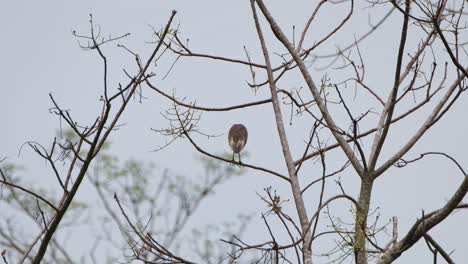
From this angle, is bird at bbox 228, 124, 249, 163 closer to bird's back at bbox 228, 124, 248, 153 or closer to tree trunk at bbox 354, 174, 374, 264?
bird's back at bbox 228, 124, 248, 153

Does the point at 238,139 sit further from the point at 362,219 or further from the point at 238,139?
the point at 362,219

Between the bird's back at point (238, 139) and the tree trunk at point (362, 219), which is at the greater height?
the bird's back at point (238, 139)

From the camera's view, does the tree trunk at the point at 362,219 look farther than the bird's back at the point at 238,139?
No

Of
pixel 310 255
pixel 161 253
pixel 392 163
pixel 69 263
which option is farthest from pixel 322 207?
pixel 69 263

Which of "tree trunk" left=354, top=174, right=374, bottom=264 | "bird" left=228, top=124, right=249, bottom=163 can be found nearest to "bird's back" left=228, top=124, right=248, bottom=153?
"bird" left=228, top=124, right=249, bottom=163

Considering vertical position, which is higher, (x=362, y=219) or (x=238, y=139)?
(x=238, y=139)

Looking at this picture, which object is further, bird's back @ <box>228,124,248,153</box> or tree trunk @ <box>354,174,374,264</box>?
bird's back @ <box>228,124,248,153</box>

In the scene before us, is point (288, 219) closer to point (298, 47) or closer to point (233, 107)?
point (233, 107)

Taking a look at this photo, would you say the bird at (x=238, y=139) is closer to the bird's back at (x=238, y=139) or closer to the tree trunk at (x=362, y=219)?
the bird's back at (x=238, y=139)

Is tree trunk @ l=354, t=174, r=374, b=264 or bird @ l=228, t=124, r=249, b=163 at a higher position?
bird @ l=228, t=124, r=249, b=163

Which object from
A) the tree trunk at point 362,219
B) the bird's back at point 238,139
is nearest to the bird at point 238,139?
the bird's back at point 238,139

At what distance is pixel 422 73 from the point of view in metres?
2.61

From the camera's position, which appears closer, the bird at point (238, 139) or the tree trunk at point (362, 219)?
the tree trunk at point (362, 219)

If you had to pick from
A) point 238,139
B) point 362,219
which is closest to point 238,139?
point 238,139
